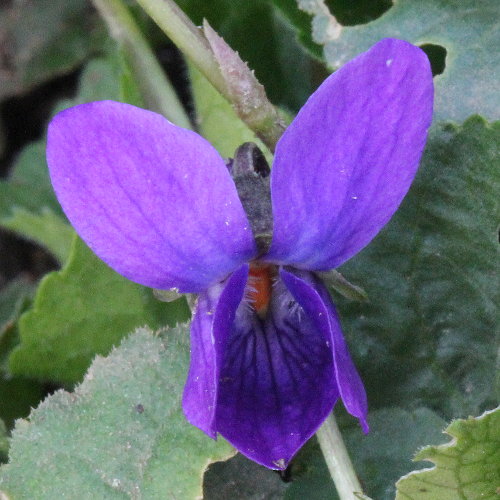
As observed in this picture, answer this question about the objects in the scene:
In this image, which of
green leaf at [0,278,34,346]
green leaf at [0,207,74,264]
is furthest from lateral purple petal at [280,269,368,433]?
green leaf at [0,278,34,346]

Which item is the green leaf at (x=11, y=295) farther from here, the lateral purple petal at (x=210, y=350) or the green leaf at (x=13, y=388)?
the lateral purple petal at (x=210, y=350)

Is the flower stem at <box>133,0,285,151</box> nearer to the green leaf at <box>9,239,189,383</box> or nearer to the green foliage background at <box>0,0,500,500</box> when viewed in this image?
the green foliage background at <box>0,0,500,500</box>

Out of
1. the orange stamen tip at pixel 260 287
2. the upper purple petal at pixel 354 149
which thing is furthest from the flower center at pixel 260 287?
the upper purple petal at pixel 354 149

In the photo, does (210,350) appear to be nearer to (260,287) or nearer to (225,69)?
(260,287)

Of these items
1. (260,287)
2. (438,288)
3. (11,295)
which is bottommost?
(11,295)

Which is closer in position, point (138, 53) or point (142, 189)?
point (142, 189)

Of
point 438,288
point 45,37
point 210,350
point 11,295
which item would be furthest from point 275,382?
point 45,37

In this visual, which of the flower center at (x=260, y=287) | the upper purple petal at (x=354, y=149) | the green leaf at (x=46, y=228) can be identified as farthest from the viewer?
the green leaf at (x=46, y=228)
